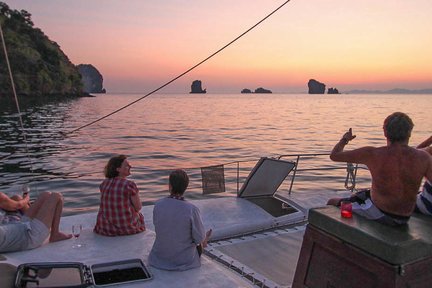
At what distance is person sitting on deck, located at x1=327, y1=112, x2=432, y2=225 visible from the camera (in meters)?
3.65

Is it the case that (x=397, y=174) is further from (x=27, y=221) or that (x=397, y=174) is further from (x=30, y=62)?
(x=30, y=62)

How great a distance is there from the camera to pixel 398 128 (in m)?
3.69

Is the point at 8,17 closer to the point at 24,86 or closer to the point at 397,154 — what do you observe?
the point at 24,86

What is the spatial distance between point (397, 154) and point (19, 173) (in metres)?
16.6

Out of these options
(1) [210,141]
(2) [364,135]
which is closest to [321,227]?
(1) [210,141]

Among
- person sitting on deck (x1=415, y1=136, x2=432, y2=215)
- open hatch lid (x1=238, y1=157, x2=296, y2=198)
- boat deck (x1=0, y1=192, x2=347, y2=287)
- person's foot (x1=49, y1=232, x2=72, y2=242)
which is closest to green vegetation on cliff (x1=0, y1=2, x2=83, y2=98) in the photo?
open hatch lid (x1=238, y1=157, x2=296, y2=198)

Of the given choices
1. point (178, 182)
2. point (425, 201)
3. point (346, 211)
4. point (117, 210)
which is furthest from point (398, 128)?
point (117, 210)

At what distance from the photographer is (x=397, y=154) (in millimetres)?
3672

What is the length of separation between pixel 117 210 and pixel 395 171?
3.56 m

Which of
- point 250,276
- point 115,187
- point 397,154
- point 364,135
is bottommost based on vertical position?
point 364,135

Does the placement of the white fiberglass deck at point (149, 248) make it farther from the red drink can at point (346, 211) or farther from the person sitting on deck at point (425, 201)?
the person sitting on deck at point (425, 201)

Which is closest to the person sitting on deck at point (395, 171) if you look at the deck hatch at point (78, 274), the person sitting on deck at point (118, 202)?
the deck hatch at point (78, 274)

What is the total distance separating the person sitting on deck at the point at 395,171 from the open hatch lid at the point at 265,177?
4.14 metres

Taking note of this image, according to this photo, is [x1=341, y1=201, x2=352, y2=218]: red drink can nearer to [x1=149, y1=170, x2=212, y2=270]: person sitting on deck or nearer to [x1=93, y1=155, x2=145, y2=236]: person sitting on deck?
[x1=149, y1=170, x2=212, y2=270]: person sitting on deck
